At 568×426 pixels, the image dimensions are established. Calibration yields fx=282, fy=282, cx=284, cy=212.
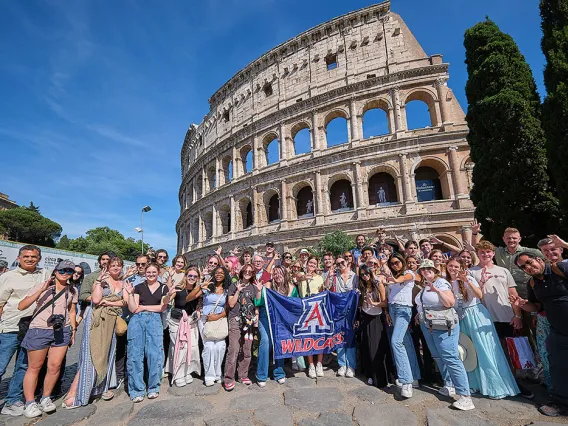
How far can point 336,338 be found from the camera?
4.81m

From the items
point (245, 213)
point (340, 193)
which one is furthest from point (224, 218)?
point (340, 193)

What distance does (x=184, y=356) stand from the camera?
4469mm

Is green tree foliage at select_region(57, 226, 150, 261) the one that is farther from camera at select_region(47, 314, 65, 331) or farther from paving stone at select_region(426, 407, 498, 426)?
paving stone at select_region(426, 407, 498, 426)

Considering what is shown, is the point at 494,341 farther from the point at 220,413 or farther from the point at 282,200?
the point at 282,200

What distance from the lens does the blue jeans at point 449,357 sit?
341 cm

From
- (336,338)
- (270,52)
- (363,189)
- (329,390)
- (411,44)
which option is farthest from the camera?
(270,52)

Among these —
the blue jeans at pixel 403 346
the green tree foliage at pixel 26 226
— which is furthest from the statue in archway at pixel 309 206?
the green tree foliage at pixel 26 226

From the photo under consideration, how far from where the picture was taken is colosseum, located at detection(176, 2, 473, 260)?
15.5 metres

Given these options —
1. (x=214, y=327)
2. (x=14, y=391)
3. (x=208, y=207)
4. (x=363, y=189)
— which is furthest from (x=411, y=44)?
(x=14, y=391)

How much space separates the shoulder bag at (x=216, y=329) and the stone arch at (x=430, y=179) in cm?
1468

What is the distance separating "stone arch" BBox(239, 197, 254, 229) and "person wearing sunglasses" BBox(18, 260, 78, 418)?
1689 centimetres

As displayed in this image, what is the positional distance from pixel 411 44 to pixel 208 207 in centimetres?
1845

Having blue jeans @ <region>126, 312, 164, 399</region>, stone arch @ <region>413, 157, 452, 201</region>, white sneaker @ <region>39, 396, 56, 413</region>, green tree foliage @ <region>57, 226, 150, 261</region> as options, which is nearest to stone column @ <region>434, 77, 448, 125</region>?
stone arch @ <region>413, 157, 452, 201</region>

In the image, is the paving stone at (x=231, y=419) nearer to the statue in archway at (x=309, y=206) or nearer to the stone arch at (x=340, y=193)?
the stone arch at (x=340, y=193)
